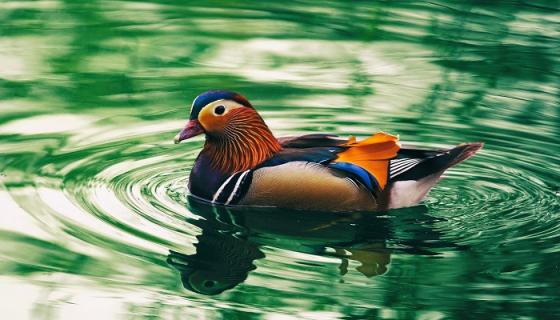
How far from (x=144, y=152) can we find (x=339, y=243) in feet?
6.12

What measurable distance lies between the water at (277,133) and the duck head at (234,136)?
0.34 meters

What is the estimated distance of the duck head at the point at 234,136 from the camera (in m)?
8.19

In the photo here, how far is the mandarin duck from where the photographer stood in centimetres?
795

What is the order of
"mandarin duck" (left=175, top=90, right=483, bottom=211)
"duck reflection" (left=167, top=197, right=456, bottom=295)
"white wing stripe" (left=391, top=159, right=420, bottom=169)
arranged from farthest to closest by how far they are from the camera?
"white wing stripe" (left=391, top=159, right=420, bottom=169), "mandarin duck" (left=175, top=90, right=483, bottom=211), "duck reflection" (left=167, top=197, right=456, bottom=295)

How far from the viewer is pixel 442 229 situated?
24.8ft

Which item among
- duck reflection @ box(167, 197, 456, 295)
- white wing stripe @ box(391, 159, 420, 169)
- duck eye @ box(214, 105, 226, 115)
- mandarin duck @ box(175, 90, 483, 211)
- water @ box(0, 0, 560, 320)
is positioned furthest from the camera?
duck eye @ box(214, 105, 226, 115)

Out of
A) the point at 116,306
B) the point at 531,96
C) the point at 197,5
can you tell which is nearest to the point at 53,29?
the point at 197,5

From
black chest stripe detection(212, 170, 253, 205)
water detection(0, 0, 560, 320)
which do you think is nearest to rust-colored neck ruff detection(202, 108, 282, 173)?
black chest stripe detection(212, 170, 253, 205)

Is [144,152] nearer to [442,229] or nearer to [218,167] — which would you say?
[218,167]

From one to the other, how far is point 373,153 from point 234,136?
2.78 ft

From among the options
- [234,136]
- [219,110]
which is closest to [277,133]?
[234,136]

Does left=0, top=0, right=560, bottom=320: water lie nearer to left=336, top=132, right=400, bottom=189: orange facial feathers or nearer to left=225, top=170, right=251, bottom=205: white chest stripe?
left=225, top=170, right=251, bottom=205: white chest stripe

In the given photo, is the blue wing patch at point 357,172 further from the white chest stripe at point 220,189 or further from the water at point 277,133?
the white chest stripe at point 220,189

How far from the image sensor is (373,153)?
8039 mm
